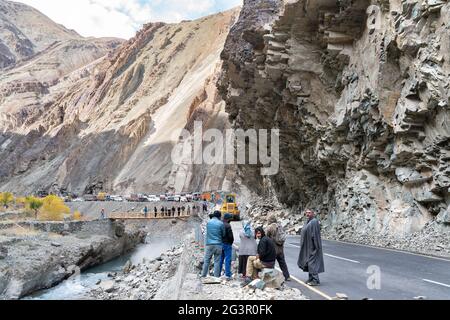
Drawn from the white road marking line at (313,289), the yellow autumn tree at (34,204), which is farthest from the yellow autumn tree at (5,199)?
the white road marking line at (313,289)

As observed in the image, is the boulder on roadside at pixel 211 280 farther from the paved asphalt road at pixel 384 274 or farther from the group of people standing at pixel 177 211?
the group of people standing at pixel 177 211

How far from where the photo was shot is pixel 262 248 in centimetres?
884

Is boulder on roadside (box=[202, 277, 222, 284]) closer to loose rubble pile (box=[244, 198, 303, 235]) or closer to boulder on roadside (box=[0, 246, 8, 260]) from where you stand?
loose rubble pile (box=[244, 198, 303, 235])

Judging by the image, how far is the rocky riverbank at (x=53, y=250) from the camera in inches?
963

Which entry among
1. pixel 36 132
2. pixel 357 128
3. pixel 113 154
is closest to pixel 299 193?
pixel 357 128

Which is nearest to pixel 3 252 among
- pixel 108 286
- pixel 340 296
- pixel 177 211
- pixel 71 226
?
pixel 108 286

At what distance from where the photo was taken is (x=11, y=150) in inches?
4451

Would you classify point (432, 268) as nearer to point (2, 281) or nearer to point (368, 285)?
point (368, 285)

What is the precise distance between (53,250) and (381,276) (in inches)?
1028

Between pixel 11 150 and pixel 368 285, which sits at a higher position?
pixel 11 150

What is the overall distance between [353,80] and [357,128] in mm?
2236

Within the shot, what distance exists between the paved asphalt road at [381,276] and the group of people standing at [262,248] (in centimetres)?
47

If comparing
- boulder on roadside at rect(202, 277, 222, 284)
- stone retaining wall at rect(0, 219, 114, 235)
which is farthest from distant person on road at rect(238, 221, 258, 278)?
stone retaining wall at rect(0, 219, 114, 235)

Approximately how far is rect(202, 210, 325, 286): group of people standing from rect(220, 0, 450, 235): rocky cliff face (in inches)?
320
